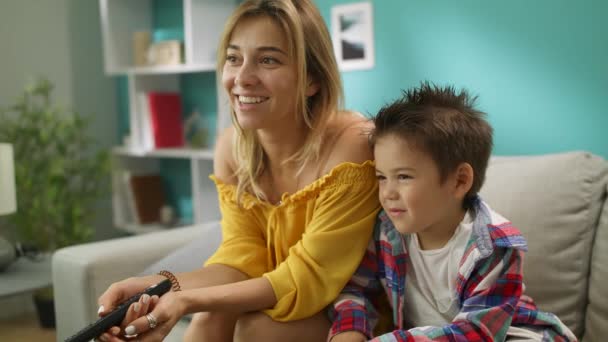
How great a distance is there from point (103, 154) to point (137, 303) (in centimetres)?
195

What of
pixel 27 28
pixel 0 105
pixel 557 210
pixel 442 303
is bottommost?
pixel 442 303

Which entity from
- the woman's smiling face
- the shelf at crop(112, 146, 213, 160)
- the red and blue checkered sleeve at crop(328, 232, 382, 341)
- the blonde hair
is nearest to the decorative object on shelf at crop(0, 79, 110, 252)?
the shelf at crop(112, 146, 213, 160)

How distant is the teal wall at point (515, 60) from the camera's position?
1891 millimetres

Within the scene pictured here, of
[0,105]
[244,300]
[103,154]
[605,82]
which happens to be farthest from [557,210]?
[0,105]

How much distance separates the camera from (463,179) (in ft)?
3.87

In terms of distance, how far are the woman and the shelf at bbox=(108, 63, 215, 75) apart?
4.57ft

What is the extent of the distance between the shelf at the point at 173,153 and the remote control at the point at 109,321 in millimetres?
1651

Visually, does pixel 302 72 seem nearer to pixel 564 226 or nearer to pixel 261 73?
pixel 261 73

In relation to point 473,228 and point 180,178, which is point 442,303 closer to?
point 473,228

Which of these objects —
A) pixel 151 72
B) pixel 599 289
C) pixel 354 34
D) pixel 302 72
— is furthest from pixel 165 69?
pixel 599 289

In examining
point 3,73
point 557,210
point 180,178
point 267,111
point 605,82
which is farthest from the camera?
point 180,178

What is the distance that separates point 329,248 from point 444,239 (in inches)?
9.2

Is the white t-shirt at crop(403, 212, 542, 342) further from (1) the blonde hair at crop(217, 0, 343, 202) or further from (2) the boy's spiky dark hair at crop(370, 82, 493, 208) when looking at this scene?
(1) the blonde hair at crop(217, 0, 343, 202)

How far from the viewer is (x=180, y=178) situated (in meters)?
3.40
